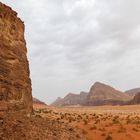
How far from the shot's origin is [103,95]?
14762cm

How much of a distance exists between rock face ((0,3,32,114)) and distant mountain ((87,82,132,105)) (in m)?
117

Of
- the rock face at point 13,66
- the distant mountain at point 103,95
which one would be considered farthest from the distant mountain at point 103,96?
the rock face at point 13,66

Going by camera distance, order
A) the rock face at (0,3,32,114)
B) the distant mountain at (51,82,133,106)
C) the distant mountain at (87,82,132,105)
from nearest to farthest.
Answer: the rock face at (0,3,32,114), the distant mountain at (51,82,133,106), the distant mountain at (87,82,132,105)

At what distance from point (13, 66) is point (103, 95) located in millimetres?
133027

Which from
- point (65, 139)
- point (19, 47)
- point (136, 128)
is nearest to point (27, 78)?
point (19, 47)

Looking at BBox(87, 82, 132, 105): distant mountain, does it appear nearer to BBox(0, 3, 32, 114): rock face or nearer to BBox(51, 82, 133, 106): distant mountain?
BBox(51, 82, 133, 106): distant mountain

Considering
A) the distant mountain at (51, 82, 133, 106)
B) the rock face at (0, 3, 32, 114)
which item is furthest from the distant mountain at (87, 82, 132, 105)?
the rock face at (0, 3, 32, 114)

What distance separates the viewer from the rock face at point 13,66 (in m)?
15.6

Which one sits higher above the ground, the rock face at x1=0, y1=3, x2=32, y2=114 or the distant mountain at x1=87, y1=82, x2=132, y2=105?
the distant mountain at x1=87, y1=82, x2=132, y2=105

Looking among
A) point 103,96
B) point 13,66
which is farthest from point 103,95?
point 13,66

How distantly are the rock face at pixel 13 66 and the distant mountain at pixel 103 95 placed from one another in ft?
385

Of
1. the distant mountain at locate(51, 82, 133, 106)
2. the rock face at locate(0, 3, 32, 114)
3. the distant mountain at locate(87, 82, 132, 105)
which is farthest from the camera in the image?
the distant mountain at locate(87, 82, 132, 105)

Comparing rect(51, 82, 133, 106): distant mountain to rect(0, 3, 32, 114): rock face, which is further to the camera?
rect(51, 82, 133, 106): distant mountain

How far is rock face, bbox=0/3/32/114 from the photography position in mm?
15645
